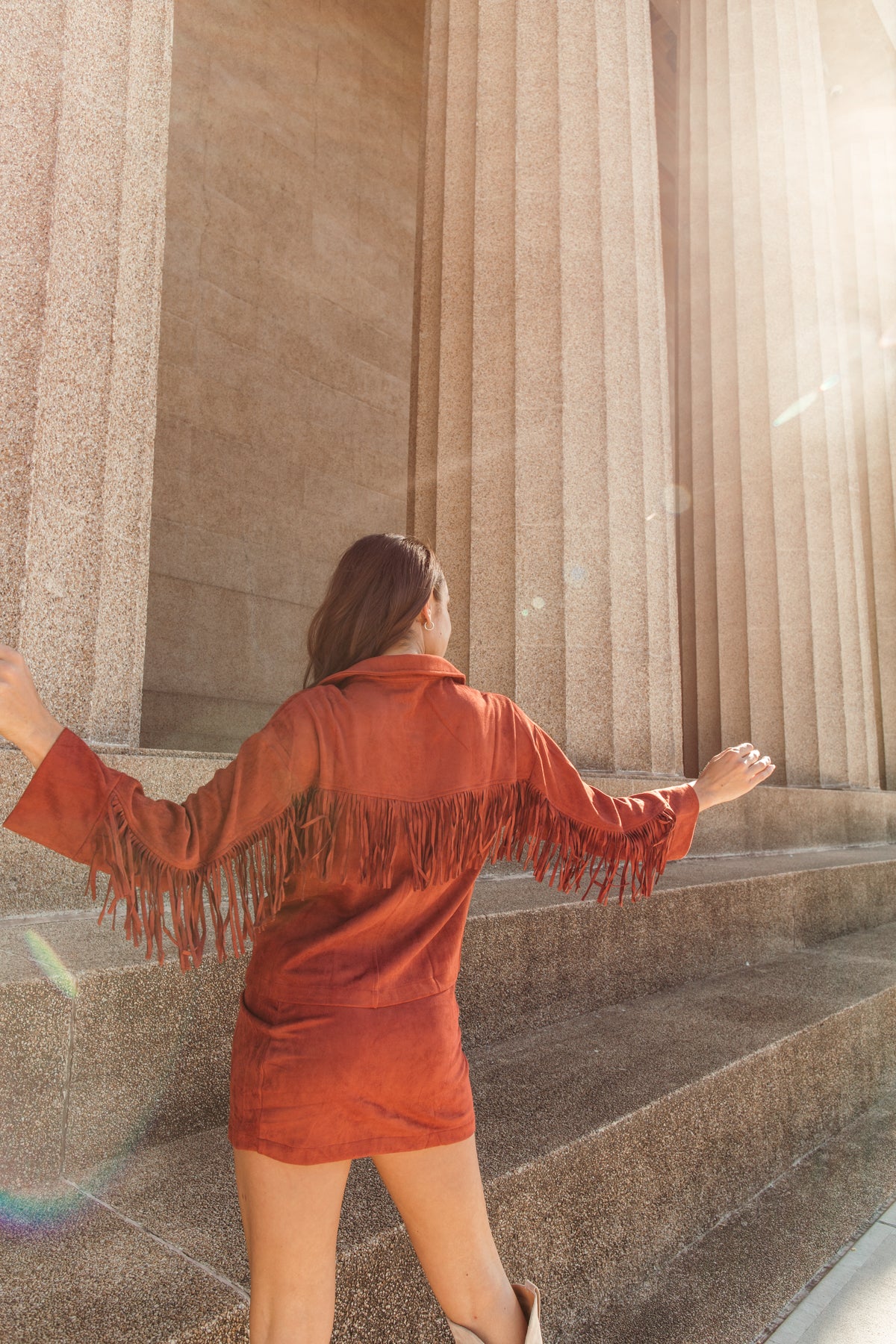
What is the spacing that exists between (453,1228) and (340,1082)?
0.40 metres

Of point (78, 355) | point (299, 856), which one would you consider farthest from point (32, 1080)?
point (78, 355)

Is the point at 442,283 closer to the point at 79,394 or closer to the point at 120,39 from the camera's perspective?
the point at 120,39

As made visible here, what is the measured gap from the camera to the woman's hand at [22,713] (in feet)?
5.08

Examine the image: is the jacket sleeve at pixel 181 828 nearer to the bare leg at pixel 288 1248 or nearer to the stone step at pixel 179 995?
the bare leg at pixel 288 1248

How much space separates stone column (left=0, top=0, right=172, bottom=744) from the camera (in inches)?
151

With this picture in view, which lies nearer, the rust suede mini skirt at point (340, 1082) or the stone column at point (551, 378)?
the rust suede mini skirt at point (340, 1082)

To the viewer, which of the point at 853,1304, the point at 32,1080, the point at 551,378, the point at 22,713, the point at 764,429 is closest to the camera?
the point at 22,713

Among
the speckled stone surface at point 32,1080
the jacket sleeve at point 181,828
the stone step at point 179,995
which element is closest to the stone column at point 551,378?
the stone step at point 179,995

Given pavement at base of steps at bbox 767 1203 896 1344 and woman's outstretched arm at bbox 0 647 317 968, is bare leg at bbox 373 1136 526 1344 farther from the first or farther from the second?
pavement at base of steps at bbox 767 1203 896 1344

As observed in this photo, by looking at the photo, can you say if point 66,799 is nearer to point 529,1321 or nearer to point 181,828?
point 181,828

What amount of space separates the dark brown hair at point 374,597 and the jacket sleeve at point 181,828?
0.87 feet

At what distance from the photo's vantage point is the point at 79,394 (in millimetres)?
4039

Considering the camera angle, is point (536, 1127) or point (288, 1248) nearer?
point (288, 1248)

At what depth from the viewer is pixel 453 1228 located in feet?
5.88
